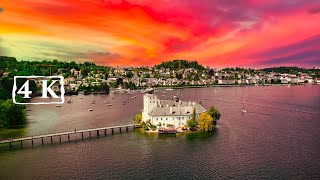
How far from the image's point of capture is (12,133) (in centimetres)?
7212

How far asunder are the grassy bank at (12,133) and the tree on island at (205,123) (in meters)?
41.8

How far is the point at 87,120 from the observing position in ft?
302

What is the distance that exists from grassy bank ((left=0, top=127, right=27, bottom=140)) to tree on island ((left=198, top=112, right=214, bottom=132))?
41.8 metres

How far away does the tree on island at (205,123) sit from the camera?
2768 inches

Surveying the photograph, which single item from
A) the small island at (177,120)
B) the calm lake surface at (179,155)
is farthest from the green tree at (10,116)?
the small island at (177,120)

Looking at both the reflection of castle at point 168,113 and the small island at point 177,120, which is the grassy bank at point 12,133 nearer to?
the small island at point 177,120

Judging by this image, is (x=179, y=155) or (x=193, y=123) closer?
(x=179, y=155)

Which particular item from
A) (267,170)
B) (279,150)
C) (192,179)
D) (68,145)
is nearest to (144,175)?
(192,179)

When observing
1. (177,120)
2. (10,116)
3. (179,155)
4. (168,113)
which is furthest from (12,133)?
(179,155)

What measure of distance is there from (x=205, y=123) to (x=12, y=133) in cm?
4586

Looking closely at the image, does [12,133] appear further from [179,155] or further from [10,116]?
[179,155]

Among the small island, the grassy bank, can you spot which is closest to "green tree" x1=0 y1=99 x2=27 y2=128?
the grassy bank

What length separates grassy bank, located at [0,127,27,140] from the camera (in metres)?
68.4

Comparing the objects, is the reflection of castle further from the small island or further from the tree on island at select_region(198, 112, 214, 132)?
the tree on island at select_region(198, 112, 214, 132)
